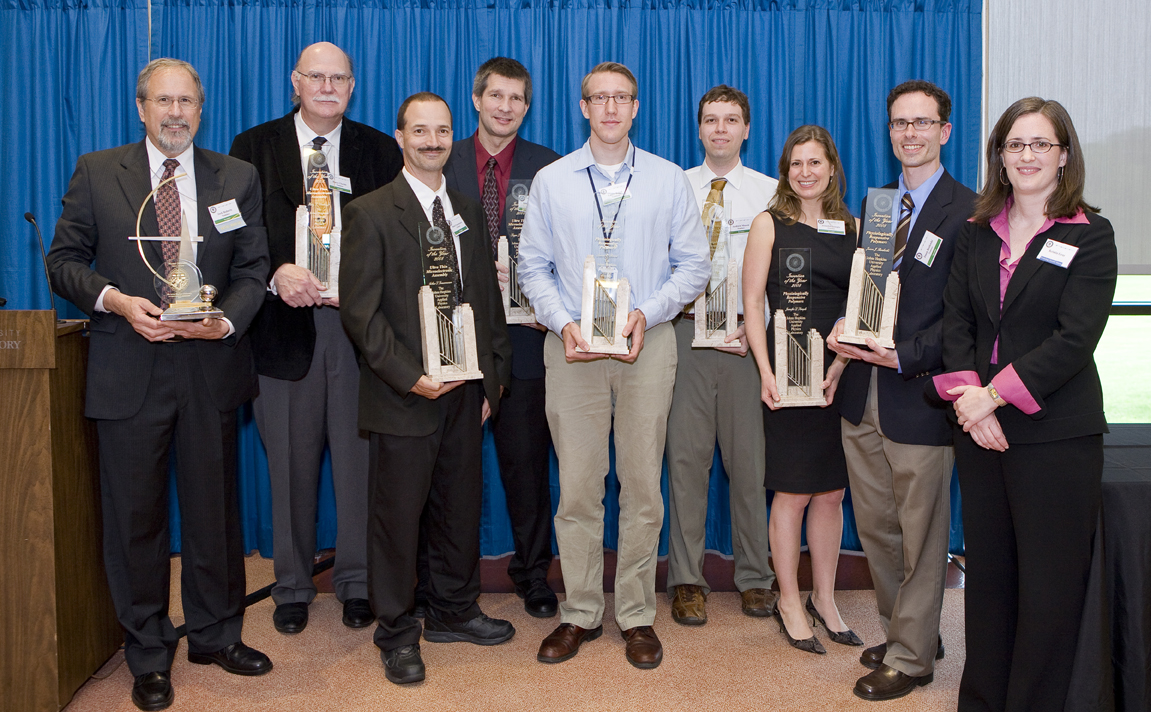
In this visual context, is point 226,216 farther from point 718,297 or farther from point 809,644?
point 809,644

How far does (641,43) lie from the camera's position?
4098mm

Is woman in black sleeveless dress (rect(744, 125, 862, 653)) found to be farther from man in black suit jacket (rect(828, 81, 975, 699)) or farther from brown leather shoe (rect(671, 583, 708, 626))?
brown leather shoe (rect(671, 583, 708, 626))

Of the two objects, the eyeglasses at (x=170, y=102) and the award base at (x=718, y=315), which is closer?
the eyeglasses at (x=170, y=102)

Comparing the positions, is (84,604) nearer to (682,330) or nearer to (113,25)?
(682,330)

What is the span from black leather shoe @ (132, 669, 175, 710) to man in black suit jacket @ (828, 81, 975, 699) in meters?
2.35

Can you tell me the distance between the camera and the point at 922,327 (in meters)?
2.64

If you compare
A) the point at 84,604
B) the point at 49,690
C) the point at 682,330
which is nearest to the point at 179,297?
the point at 84,604

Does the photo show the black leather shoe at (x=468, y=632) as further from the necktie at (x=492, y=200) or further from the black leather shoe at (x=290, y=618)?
the necktie at (x=492, y=200)

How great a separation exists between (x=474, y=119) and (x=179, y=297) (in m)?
1.93

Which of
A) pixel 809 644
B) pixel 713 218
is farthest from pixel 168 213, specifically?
pixel 809 644

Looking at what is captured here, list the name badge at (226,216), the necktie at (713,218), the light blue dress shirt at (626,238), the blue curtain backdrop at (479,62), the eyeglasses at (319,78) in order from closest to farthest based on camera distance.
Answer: the name badge at (226,216) → the light blue dress shirt at (626,238) → the eyeglasses at (319,78) → the necktie at (713,218) → the blue curtain backdrop at (479,62)

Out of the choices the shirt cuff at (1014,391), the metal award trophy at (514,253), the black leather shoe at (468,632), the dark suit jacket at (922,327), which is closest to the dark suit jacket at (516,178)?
the metal award trophy at (514,253)

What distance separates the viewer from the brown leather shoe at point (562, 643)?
3002 mm

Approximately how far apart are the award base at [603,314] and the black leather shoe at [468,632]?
1.22m
